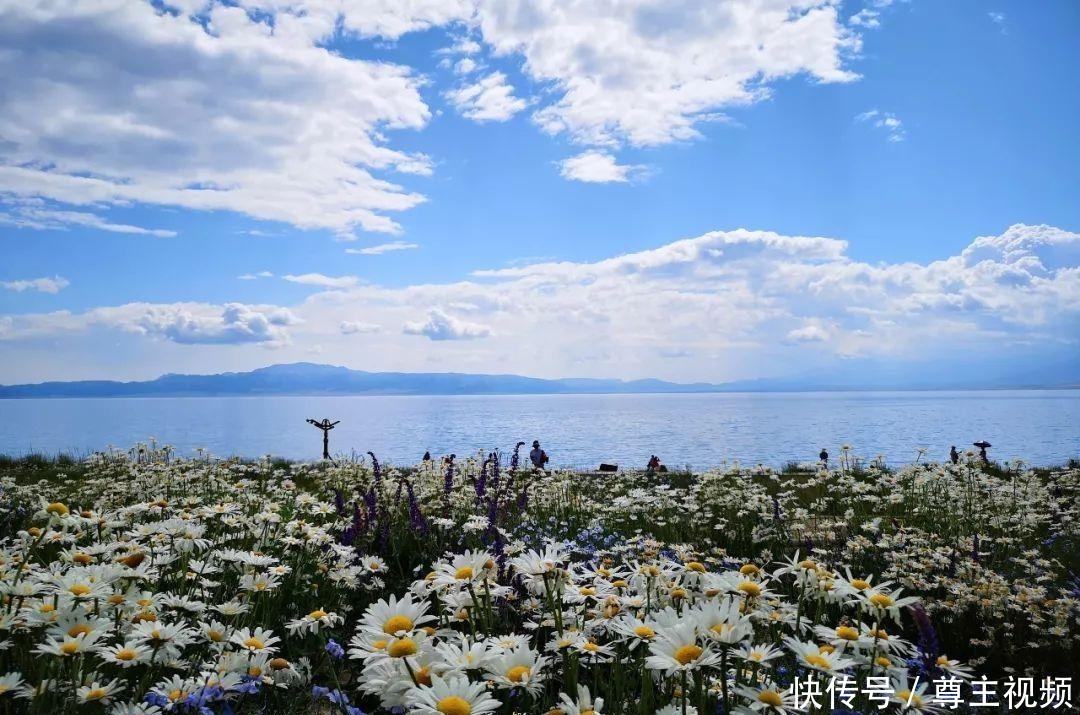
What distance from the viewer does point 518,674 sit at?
2.30 metres

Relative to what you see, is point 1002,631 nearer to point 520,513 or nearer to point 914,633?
point 914,633

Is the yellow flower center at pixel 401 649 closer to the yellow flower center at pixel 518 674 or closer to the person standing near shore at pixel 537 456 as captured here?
the yellow flower center at pixel 518 674

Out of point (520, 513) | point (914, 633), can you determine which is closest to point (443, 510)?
point (520, 513)

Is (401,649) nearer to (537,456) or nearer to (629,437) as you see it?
(537,456)

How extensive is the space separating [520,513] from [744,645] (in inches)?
282

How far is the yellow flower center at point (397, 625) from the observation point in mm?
2271

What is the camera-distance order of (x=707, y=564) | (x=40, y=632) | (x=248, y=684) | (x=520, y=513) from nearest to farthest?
(x=248, y=684) < (x=40, y=632) < (x=707, y=564) < (x=520, y=513)

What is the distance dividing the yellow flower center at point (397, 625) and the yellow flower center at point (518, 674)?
0.36 metres

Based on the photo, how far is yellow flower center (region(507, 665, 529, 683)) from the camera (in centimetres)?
228

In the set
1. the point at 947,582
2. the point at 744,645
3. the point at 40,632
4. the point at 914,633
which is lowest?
the point at 914,633

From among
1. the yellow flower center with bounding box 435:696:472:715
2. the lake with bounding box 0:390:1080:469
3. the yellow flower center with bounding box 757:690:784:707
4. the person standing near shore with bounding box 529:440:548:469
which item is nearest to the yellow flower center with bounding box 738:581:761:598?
the yellow flower center with bounding box 757:690:784:707

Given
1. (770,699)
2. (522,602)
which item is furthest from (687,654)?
(522,602)

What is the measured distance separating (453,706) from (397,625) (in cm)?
43

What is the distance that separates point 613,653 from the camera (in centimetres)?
271
